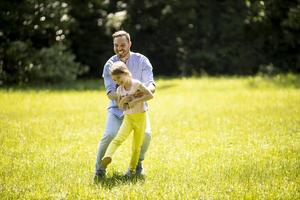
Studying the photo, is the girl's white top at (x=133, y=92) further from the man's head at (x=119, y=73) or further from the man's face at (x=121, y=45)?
the man's face at (x=121, y=45)

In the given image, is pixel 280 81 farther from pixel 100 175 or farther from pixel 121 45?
pixel 100 175

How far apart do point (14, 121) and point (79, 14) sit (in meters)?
16.0

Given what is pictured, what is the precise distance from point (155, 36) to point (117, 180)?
26.3 meters

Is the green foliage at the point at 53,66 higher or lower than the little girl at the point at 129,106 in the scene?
lower

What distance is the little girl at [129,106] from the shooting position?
745 cm

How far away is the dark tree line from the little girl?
17578 mm

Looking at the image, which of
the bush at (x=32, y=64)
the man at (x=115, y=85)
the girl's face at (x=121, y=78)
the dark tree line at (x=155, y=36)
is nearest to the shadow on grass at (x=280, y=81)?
the dark tree line at (x=155, y=36)

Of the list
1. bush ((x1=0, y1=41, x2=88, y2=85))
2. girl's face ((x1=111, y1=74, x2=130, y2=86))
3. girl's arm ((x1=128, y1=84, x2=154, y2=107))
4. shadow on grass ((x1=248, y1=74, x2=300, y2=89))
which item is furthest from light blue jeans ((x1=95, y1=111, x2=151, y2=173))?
bush ((x1=0, y1=41, x2=88, y2=85))

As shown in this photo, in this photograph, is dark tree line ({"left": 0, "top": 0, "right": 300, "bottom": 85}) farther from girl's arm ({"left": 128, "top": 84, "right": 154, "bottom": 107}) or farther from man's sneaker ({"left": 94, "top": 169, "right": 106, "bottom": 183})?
girl's arm ({"left": 128, "top": 84, "right": 154, "bottom": 107})

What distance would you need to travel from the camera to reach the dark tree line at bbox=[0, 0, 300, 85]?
25156 mm

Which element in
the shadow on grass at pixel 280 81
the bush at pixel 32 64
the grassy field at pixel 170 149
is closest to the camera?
the grassy field at pixel 170 149

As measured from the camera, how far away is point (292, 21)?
26203 mm

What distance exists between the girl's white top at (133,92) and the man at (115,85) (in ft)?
0.73

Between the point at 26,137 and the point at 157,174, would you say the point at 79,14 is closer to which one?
the point at 26,137
